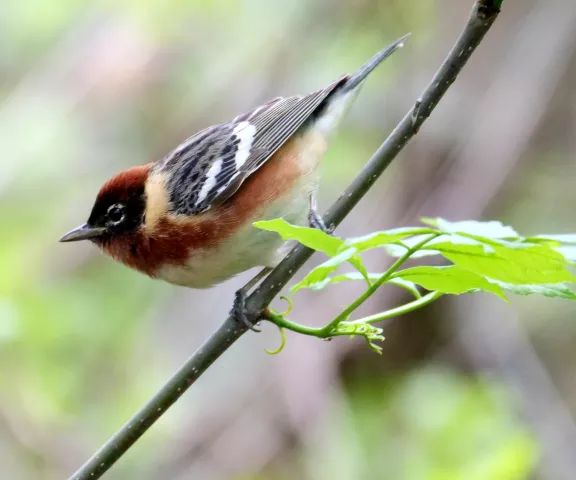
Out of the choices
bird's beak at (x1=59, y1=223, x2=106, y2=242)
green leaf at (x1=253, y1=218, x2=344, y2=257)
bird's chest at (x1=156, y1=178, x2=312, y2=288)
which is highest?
green leaf at (x1=253, y1=218, x2=344, y2=257)

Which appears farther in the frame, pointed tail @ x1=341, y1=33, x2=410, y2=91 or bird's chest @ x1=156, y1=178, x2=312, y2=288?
pointed tail @ x1=341, y1=33, x2=410, y2=91

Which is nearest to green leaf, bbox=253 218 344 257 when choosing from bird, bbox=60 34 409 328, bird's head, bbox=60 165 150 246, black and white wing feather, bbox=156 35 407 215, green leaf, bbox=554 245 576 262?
green leaf, bbox=554 245 576 262

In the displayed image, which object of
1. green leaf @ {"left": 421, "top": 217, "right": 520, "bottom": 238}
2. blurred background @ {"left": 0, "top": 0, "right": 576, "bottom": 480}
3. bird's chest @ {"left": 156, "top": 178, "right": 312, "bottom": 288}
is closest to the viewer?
green leaf @ {"left": 421, "top": 217, "right": 520, "bottom": 238}

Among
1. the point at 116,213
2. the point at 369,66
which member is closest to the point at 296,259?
the point at 116,213

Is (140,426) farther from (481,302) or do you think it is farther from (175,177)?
(481,302)

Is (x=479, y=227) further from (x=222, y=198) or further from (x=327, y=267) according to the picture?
(x=222, y=198)

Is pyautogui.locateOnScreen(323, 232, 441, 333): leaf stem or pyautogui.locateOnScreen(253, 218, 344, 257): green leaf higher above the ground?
Answer: pyautogui.locateOnScreen(253, 218, 344, 257): green leaf

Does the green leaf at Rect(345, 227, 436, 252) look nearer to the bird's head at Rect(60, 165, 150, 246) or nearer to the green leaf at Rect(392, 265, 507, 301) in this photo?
the green leaf at Rect(392, 265, 507, 301)

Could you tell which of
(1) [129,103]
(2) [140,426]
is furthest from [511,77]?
(2) [140,426]

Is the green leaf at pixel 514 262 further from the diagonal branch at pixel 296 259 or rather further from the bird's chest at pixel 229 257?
the bird's chest at pixel 229 257

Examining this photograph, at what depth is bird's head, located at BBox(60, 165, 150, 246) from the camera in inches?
106


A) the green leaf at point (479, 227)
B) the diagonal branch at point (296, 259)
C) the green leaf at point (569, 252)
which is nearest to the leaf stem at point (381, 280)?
the green leaf at point (479, 227)

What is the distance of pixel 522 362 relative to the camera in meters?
4.03

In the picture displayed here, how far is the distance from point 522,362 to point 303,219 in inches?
78.2
